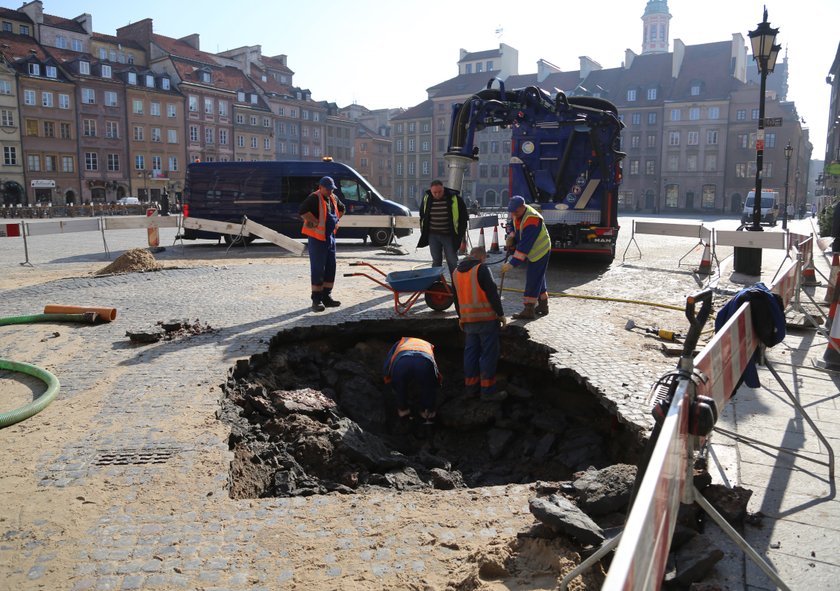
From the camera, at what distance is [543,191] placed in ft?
48.0

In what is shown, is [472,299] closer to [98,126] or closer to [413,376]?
[413,376]

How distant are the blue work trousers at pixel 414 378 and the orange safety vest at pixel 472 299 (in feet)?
2.20

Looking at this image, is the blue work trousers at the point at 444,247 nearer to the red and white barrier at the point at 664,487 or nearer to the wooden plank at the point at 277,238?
the wooden plank at the point at 277,238

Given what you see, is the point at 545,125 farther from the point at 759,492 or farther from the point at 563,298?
the point at 759,492

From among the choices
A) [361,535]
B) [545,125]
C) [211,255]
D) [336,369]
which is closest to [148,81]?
[211,255]

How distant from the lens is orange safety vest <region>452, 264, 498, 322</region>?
6992 mm

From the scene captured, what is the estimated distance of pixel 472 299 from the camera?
7039 millimetres

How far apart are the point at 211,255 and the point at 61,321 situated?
878cm

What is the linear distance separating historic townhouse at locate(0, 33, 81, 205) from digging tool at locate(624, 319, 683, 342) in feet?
188

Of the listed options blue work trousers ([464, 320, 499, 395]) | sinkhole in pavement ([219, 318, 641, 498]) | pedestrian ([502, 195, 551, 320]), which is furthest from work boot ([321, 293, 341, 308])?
blue work trousers ([464, 320, 499, 395])

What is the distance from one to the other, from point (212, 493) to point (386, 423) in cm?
347

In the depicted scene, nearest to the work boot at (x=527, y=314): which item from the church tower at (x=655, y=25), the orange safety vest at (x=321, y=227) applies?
the orange safety vest at (x=321, y=227)

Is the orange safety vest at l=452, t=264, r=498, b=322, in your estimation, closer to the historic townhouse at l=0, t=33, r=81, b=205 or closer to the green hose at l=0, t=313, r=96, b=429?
the green hose at l=0, t=313, r=96, b=429

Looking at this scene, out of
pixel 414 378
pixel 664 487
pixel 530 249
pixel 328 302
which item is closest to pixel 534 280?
pixel 530 249
